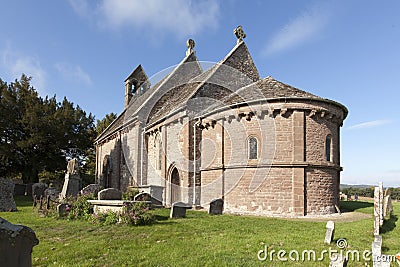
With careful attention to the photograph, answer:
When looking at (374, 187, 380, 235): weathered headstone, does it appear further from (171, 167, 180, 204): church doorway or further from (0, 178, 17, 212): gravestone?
(0, 178, 17, 212): gravestone

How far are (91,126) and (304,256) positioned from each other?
37.1 m

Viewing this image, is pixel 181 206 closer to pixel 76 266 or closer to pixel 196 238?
pixel 196 238

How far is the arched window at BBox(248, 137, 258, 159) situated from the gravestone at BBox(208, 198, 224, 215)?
115 inches

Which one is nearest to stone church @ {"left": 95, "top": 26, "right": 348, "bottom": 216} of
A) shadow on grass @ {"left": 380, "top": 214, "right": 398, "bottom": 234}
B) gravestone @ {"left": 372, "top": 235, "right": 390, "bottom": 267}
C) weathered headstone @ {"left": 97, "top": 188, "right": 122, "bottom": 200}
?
shadow on grass @ {"left": 380, "top": 214, "right": 398, "bottom": 234}

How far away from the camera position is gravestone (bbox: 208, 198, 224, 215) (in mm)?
14255

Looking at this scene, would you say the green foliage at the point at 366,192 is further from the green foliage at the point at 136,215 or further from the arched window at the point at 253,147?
the green foliage at the point at 136,215

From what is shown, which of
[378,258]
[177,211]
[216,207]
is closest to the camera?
[378,258]

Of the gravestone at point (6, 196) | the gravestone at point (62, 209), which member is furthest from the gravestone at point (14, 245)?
the gravestone at point (6, 196)

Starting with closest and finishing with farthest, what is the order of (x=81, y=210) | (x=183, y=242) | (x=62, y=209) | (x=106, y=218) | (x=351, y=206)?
(x=183, y=242) → (x=106, y=218) → (x=81, y=210) → (x=62, y=209) → (x=351, y=206)

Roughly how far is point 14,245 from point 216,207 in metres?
11.9

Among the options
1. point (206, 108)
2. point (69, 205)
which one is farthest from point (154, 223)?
point (206, 108)

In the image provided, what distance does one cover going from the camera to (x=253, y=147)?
15.3 m

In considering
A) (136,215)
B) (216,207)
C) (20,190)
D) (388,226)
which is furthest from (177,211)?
(20,190)

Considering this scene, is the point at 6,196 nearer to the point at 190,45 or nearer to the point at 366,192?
the point at 190,45
